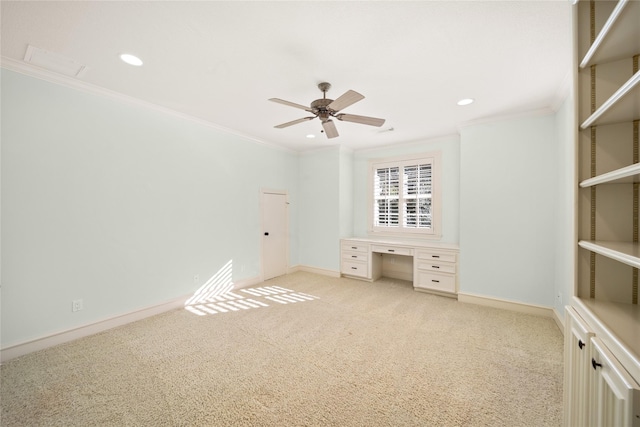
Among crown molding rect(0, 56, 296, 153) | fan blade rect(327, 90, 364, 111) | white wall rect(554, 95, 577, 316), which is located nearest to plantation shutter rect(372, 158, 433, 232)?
white wall rect(554, 95, 577, 316)

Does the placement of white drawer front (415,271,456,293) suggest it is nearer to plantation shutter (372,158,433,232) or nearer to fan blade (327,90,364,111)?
plantation shutter (372,158,433,232)

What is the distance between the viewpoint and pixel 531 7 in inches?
65.1

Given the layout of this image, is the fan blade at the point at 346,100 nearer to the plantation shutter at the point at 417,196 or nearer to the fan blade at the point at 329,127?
the fan blade at the point at 329,127

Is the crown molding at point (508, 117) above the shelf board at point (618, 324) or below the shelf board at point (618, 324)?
above

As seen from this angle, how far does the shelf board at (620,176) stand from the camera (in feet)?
2.82

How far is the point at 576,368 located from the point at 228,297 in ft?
13.1

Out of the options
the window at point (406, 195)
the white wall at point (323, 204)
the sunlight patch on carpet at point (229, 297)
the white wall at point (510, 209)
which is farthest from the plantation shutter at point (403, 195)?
the sunlight patch on carpet at point (229, 297)

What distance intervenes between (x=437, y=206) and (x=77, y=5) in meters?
5.05

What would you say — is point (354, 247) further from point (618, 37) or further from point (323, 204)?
point (618, 37)

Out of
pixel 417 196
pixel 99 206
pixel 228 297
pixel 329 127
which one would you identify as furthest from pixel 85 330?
pixel 417 196

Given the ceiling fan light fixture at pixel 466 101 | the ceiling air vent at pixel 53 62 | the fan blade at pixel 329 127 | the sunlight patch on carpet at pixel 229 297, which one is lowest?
the sunlight patch on carpet at pixel 229 297

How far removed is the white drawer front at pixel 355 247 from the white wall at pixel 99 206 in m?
2.27

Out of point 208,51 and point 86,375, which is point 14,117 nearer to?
point 208,51

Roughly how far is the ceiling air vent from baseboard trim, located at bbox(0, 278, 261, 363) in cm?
266
